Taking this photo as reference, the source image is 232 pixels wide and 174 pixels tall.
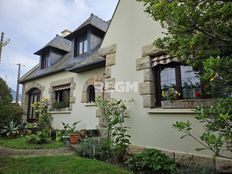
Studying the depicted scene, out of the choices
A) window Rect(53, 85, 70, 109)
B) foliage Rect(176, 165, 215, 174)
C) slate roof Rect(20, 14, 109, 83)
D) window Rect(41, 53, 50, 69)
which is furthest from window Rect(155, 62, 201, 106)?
window Rect(41, 53, 50, 69)

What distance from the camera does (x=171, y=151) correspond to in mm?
3971

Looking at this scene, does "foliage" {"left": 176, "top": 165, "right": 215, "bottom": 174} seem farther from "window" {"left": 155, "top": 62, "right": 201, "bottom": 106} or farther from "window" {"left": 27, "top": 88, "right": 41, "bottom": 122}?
"window" {"left": 27, "top": 88, "right": 41, "bottom": 122}

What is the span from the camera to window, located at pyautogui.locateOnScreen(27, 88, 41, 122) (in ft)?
35.8

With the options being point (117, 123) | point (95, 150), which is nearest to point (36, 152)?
point (95, 150)

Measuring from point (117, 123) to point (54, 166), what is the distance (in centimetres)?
180

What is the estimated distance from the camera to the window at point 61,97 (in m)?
8.74

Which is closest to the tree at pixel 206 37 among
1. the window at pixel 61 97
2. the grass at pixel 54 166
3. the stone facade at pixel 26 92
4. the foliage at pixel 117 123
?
the grass at pixel 54 166

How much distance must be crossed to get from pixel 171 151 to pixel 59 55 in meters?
9.35

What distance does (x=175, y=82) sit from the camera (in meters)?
4.40

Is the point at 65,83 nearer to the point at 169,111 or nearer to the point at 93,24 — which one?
the point at 93,24

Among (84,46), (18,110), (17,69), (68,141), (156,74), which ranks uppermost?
(17,69)

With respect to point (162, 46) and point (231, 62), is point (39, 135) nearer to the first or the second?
point (162, 46)

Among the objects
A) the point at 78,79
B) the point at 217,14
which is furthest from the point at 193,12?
the point at 78,79

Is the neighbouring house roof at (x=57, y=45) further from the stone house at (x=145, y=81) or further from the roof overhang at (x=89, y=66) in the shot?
the stone house at (x=145, y=81)
